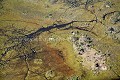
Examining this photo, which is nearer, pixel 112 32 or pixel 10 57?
pixel 10 57

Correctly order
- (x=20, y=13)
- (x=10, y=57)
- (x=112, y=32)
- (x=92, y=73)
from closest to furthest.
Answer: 1. (x=92, y=73)
2. (x=10, y=57)
3. (x=112, y=32)
4. (x=20, y=13)

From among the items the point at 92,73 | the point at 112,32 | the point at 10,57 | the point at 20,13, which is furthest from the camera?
the point at 20,13

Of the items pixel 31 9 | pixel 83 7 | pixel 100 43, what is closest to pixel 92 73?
pixel 100 43

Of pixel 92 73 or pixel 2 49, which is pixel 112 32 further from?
pixel 2 49

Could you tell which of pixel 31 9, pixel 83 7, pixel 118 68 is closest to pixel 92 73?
pixel 118 68

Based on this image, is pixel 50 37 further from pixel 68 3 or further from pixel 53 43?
pixel 68 3

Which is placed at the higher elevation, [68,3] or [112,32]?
[68,3]

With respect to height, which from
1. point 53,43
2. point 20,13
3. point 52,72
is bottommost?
point 52,72
